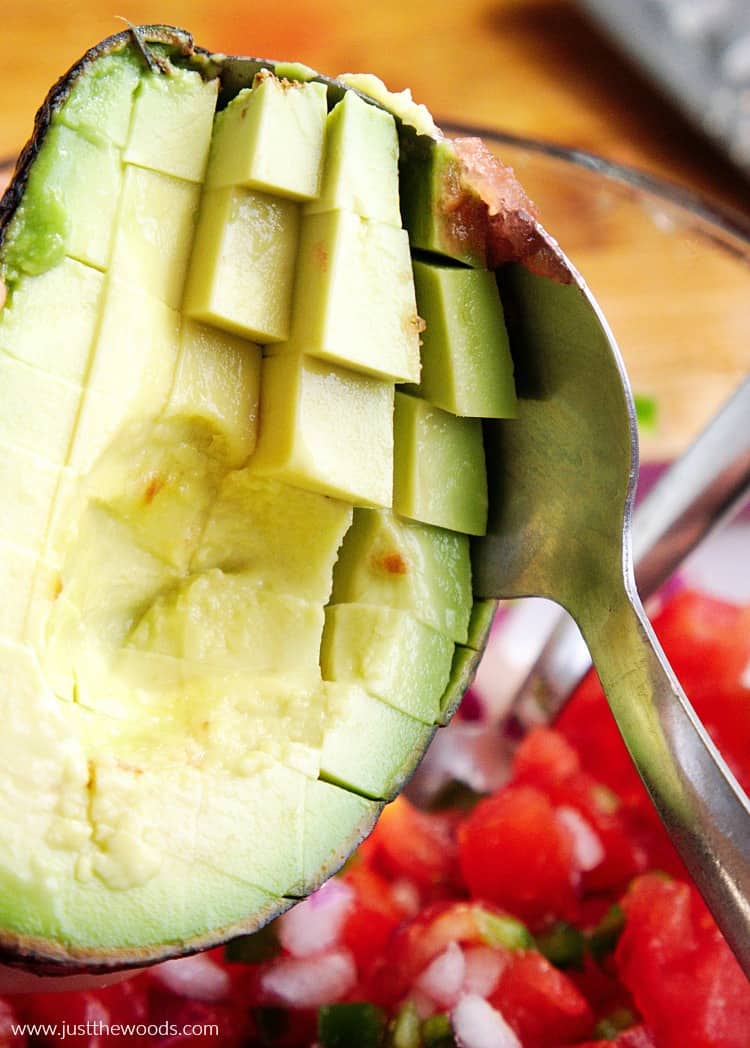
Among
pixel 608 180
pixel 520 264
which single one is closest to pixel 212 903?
pixel 520 264

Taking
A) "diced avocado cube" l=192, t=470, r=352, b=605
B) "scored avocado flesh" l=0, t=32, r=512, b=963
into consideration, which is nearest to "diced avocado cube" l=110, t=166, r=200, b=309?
"scored avocado flesh" l=0, t=32, r=512, b=963

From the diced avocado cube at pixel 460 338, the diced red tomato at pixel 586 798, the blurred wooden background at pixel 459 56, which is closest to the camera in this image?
the diced avocado cube at pixel 460 338

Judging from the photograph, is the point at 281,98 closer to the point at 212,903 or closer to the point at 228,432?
the point at 228,432

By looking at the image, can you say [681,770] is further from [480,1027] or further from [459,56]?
[459,56]

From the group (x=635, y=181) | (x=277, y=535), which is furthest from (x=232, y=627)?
(x=635, y=181)

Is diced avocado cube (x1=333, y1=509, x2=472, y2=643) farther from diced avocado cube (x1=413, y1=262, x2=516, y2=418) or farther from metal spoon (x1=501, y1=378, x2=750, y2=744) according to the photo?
metal spoon (x1=501, y1=378, x2=750, y2=744)

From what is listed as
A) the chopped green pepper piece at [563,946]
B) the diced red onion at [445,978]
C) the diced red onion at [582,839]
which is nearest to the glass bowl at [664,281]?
the diced red onion at [582,839]

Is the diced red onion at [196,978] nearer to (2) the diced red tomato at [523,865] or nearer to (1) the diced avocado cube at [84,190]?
(2) the diced red tomato at [523,865]
